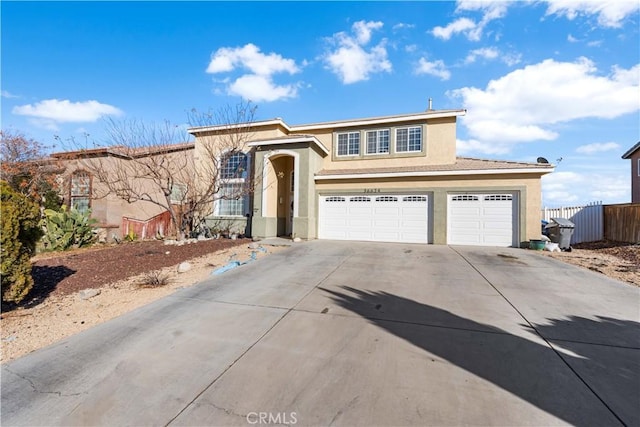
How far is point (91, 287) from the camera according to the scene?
6.47 metres

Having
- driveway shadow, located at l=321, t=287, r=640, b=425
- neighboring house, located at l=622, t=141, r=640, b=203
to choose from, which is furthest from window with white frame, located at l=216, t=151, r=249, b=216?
neighboring house, located at l=622, t=141, r=640, b=203

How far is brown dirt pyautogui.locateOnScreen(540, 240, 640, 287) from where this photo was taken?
7.50 m

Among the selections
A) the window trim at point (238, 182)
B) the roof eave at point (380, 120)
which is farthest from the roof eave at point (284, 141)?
the roof eave at point (380, 120)

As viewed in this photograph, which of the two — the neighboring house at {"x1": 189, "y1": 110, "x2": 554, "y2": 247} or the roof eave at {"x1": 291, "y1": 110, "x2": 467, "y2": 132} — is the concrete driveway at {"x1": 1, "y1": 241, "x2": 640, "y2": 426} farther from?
the roof eave at {"x1": 291, "y1": 110, "x2": 467, "y2": 132}

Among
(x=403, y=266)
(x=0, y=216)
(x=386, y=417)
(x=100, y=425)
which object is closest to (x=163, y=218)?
(x=0, y=216)

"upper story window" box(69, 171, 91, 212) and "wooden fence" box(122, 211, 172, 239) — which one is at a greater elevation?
"upper story window" box(69, 171, 91, 212)

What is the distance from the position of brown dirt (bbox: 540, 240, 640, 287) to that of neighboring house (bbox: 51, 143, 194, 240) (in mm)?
17117

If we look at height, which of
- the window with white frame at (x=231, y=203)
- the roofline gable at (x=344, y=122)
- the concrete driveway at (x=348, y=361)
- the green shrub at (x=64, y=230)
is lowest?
the concrete driveway at (x=348, y=361)

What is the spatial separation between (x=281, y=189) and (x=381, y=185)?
5.52 meters

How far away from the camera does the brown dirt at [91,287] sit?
441 centimetres

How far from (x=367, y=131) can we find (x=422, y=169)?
394 centimetres

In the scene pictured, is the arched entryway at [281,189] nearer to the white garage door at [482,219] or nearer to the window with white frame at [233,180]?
the window with white frame at [233,180]

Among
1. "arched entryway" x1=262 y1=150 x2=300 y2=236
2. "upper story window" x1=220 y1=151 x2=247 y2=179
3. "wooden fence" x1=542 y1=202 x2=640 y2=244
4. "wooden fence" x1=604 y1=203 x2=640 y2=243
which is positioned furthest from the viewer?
"upper story window" x1=220 y1=151 x2=247 y2=179

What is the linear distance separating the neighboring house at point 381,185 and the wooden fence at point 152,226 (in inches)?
126
